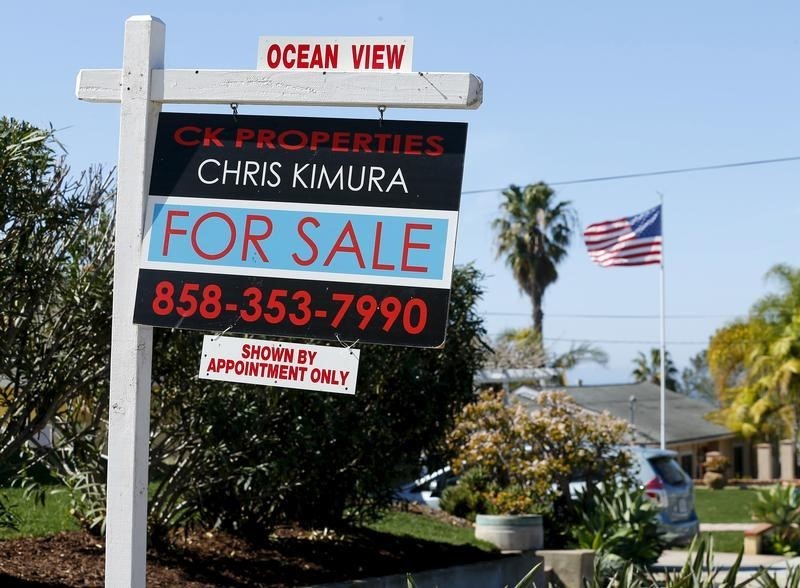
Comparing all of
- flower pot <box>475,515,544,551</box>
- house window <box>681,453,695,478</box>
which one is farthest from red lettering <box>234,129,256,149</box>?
house window <box>681,453,695,478</box>

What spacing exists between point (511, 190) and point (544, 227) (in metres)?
2.18

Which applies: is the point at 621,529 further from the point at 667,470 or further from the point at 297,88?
the point at 297,88

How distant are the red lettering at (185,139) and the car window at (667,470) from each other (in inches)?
537

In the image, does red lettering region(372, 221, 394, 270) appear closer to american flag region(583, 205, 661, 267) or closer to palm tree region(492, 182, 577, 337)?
american flag region(583, 205, 661, 267)

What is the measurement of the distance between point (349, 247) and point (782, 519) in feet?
53.2

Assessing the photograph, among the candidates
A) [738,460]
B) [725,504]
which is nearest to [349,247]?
[725,504]

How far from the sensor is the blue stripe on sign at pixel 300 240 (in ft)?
16.7

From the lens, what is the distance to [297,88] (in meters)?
5.45

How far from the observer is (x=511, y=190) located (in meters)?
52.7

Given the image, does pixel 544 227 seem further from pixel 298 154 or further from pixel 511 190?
pixel 298 154

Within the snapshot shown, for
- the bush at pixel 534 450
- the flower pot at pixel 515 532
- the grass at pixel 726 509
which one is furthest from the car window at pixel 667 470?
the flower pot at pixel 515 532

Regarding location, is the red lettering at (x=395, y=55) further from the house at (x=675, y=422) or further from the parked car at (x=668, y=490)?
the house at (x=675, y=422)

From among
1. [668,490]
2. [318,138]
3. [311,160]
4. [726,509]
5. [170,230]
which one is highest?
[318,138]

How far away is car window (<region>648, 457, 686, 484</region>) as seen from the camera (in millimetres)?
17891
